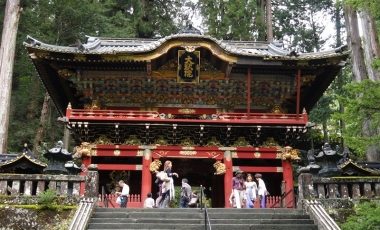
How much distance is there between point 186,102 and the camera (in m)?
15.4

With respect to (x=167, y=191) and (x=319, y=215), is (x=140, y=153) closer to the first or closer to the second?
(x=167, y=191)

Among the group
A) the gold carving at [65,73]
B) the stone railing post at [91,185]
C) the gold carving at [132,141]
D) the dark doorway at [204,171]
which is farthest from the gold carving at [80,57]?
the stone railing post at [91,185]

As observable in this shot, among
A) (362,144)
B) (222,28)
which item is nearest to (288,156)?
(362,144)

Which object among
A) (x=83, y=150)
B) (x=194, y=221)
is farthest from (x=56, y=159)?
(x=83, y=150)

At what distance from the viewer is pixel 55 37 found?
2134 cm

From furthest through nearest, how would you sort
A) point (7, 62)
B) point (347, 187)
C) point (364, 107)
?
point (7, 62), point (347, 187), point (364, 107)

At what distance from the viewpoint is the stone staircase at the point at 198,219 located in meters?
8.43

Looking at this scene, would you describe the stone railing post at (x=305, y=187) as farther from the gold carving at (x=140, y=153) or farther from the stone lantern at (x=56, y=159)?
the gold carving at (x=140, y=153)

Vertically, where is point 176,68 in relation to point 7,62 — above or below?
below

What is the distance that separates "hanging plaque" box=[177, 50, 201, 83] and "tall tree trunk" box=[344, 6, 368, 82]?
656cm

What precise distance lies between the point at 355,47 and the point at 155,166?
9.27 metres

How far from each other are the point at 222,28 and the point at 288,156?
10.7 metres

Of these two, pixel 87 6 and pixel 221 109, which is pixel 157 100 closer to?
pixel 221 109

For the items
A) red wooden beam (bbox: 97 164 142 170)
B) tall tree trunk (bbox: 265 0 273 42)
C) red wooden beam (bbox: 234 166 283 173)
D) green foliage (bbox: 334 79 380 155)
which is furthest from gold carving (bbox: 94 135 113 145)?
tall tree trunk (bbox: 265 0 273 42)
